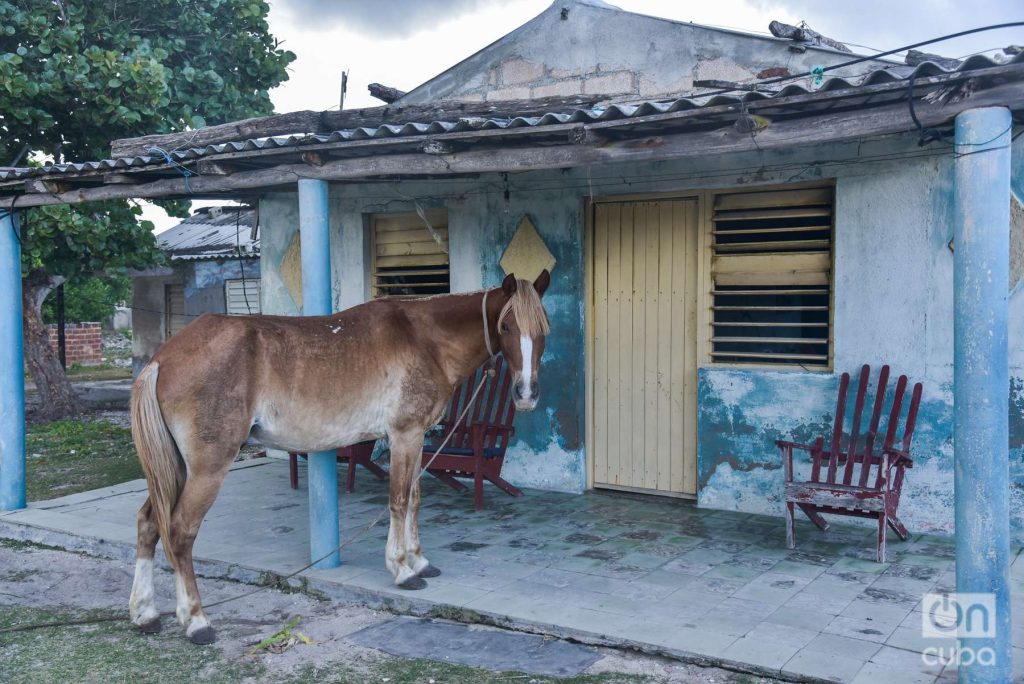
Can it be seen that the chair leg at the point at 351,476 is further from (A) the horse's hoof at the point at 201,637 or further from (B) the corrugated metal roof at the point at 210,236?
(B) the corrugated metal roof at the point at 210,236

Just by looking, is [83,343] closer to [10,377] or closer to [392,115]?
[10,377]

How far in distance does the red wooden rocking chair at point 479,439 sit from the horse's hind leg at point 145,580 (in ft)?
8.24

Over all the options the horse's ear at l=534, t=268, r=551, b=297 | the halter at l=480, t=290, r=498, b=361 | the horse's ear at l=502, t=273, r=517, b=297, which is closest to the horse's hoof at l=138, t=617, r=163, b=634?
the halter at l=480, t=290, r=498, b=361

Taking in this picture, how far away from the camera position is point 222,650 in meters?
4.71

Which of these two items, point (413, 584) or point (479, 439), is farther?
point (479, 439)

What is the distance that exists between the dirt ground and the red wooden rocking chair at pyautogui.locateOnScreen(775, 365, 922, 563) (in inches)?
81.1

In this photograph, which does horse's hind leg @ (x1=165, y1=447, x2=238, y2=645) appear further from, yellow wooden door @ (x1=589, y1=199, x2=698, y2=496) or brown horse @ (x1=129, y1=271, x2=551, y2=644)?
yellow wooden door @ (x1=589, y1=199, x2=698, y2=496)

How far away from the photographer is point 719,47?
25.3 feet

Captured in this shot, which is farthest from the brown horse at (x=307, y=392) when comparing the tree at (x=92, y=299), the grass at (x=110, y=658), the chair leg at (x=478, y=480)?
the tree at (x=92, y=299)

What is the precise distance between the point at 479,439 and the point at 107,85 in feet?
26.5

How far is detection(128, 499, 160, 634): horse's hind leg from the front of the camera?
16.3ft

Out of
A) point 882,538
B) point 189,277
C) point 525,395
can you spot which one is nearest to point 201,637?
point 525,395

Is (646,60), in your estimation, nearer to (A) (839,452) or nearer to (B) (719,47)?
(B) (719,47)

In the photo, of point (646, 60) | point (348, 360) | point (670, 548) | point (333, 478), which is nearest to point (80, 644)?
point (333, 478)
